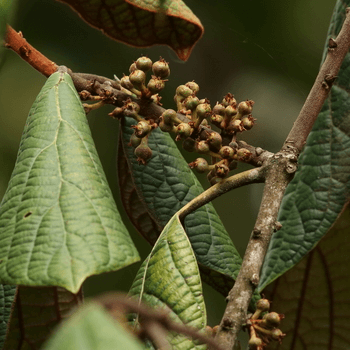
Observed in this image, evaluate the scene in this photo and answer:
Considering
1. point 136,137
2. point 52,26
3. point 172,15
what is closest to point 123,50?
point 52,26

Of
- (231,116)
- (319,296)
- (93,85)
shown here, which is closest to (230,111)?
(231,116)

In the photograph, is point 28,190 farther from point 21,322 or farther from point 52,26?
point 52,26

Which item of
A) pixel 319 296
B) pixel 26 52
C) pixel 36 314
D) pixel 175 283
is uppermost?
pixel 26 52

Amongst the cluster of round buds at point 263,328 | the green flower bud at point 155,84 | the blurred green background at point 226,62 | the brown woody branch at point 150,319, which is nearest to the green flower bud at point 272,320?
the cluster of round buds at point 263,328

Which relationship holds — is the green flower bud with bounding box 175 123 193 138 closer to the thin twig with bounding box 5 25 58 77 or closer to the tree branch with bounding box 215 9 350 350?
the tree branch with bounding box 215 9 350 350

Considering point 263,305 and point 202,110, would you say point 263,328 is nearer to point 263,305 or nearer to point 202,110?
point 263,305

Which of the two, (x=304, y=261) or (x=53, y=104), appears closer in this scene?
(x=53, y=104)
